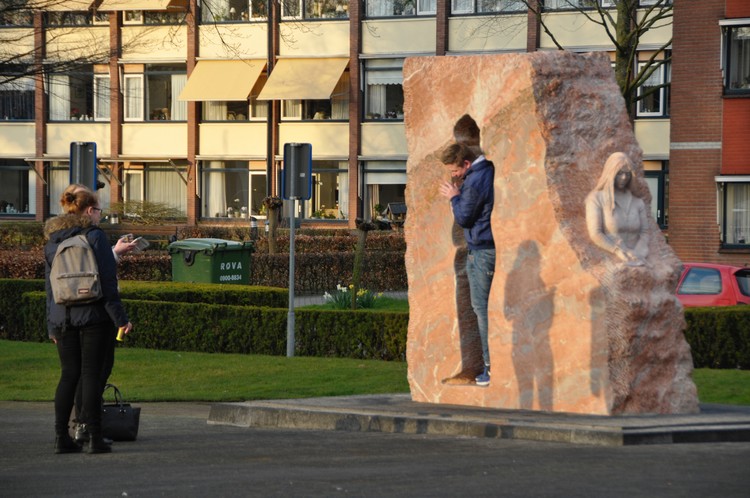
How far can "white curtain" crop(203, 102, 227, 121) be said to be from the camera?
4872cm

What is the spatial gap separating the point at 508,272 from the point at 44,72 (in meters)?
16.4

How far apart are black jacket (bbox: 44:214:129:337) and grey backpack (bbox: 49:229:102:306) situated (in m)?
0.05

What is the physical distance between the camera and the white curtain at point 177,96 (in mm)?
49250

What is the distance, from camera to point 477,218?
1173 centimetres

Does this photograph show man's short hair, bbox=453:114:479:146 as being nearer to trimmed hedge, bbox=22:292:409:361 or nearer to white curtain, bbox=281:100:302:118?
trimmed hedge, bbox=22:292:409:361

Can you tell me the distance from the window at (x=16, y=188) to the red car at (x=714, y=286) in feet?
109

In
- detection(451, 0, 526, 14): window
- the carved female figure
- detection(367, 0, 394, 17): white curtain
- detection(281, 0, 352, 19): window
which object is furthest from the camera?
detection(281, 0, 352, 19): window

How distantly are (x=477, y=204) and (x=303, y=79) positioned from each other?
35.3 meters

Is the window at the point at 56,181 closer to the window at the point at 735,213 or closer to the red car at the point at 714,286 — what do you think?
the window at the point at 735,213

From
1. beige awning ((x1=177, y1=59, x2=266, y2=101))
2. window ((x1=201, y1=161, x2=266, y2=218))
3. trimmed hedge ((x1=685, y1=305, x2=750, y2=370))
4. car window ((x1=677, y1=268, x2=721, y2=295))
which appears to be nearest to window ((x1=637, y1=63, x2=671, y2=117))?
beige awning ((x1=177, y1=59, x2=266, y2=101))

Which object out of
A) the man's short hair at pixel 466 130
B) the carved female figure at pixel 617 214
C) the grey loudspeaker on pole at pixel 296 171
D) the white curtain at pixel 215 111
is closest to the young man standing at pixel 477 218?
the man's short hair at pixel 466 130

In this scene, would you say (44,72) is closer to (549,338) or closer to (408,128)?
(408,128)

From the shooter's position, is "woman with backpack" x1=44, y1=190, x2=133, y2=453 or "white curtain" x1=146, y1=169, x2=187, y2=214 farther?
"white curtain" x1=146, y1=169, x2=187, y2=214

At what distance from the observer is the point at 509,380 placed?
453 inches
